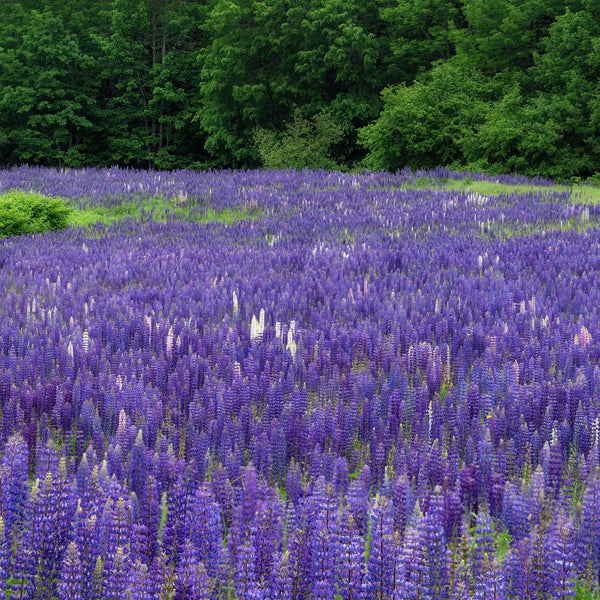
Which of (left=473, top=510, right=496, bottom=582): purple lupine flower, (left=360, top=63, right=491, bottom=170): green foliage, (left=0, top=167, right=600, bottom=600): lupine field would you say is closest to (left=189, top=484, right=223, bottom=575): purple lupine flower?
(left=0, top=167, right=600, bottom=600): lupine field

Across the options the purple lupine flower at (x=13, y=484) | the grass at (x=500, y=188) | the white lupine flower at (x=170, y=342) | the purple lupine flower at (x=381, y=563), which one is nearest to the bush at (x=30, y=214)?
the grass at (x=500, y=188)

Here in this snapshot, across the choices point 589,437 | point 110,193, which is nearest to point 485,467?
point 589,437

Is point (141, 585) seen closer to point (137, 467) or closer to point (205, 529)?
point (205, 529)

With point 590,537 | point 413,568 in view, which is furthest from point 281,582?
point 590,537

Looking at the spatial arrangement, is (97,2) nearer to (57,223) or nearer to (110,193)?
(110,193)

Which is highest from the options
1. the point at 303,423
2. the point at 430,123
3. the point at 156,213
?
the point at 430,123

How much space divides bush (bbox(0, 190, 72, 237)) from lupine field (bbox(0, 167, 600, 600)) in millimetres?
4103

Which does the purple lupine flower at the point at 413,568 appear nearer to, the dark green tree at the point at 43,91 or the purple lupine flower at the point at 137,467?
the purple lupine flower at the point at 137,467

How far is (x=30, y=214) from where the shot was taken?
605 inches

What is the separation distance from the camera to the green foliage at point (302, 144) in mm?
34688

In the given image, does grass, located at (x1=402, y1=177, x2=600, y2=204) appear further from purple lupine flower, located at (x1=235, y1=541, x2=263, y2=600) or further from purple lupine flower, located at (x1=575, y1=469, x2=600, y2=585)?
purple lupine flower, located at (x1=235, y1=541, x2=263, y2=600)

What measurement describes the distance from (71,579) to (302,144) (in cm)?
3355

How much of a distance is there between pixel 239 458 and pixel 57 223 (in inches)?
512

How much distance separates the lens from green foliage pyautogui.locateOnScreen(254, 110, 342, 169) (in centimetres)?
3469
